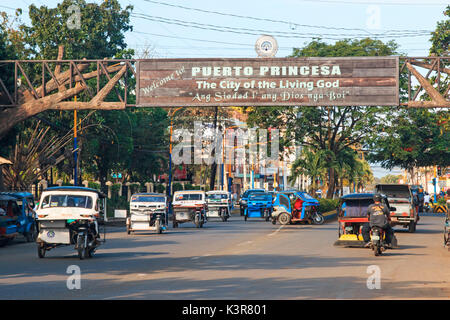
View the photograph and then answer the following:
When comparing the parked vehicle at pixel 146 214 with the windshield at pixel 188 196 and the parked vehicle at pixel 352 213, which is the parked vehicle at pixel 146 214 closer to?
the windshield at pixel 188 196

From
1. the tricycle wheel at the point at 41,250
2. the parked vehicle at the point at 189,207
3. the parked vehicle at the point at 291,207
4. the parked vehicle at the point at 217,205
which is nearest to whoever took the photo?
the tricycle wheel at the point at 41,250

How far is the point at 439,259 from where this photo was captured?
2002 centimetres

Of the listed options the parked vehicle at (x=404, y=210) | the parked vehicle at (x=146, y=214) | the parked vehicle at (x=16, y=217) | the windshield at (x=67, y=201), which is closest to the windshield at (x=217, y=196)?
the parked vehicle at (x=146, y=214)

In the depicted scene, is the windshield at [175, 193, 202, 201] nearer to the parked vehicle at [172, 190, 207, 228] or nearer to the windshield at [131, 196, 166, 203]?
the parked vehicle at [172, 190, 207, 228]

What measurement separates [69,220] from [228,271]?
619cm

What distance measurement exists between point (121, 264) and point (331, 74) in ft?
44.5

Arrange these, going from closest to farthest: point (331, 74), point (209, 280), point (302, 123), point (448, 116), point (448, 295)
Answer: point (448, 295)
point (209, 280)
point (331, 74)
point (448, 116)
point (302, 123)

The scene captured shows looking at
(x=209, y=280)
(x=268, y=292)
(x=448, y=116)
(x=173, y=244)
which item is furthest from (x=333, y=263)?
(x=448, y=116)

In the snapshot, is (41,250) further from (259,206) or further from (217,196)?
(217,196)

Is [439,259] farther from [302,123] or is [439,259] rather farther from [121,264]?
[302,123]

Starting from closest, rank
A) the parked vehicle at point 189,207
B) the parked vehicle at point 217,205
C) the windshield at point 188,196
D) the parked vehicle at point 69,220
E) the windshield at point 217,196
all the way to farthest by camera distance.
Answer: the parked vehicle at point 69,220 < the parked vehicle at point 189,207 < the windshield at point 188,196 < the parked vehicle at point 217,205 < the windshield at point 217,196

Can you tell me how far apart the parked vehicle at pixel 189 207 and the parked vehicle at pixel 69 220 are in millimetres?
17911

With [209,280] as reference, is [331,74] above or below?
above

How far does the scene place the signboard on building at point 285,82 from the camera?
2842 centimetres
